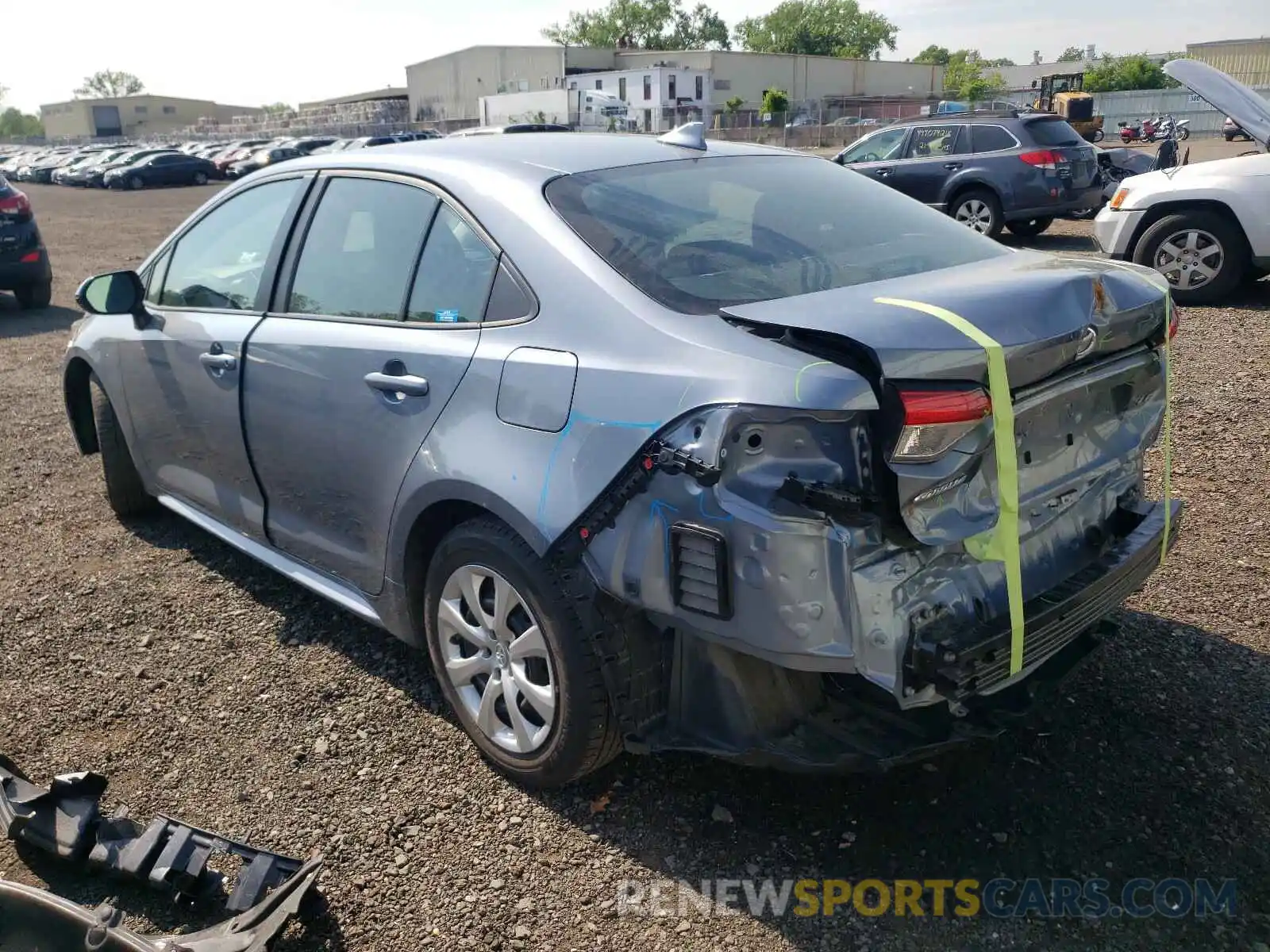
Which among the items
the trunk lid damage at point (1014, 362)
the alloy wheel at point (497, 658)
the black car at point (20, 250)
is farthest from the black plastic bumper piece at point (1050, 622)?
the black car at point (20, 250)

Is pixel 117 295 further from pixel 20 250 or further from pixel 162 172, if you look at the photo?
pixel 162 172

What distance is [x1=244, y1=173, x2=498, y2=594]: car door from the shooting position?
2.88 meters

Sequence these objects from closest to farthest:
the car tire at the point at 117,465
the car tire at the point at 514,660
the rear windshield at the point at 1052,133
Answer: the car tire at the point at 514,660 → the car tire at the point at 117,465 → the rear windshield at the point at 1052,133

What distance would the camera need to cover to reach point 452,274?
9.64 feet

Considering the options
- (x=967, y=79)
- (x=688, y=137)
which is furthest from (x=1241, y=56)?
(x=688, y=137)

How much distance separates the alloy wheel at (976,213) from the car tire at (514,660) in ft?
36.1

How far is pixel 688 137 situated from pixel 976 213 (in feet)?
33.1

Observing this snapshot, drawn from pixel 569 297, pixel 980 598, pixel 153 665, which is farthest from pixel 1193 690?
pixel 153 665

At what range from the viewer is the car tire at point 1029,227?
13.0 metres

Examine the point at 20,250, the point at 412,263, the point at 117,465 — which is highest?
the point at 20,250

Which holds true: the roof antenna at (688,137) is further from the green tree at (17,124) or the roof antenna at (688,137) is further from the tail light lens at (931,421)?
the green tree at (17,124)

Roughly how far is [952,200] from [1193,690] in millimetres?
10481

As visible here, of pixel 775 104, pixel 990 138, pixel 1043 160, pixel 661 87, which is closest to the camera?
pixel 1043 160

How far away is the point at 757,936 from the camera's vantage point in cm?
236
